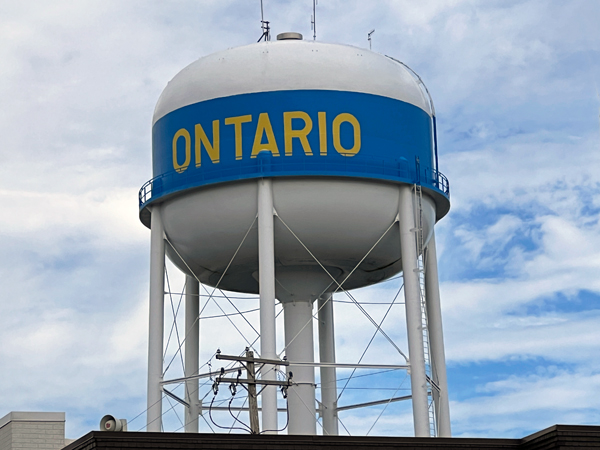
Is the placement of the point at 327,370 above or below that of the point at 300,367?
above

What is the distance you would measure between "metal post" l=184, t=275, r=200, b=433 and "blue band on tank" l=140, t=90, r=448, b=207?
11.2ft

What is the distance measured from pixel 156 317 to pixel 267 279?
137 inches

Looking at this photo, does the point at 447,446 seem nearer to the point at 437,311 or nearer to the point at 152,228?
the point at 437,311

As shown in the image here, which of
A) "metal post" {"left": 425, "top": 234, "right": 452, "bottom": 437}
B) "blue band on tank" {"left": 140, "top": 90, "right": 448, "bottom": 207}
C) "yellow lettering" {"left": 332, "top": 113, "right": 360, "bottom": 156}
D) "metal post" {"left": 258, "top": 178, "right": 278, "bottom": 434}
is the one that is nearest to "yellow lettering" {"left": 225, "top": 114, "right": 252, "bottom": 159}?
"blue band on tank" {"left": 140, "top": 90, "right": 448, "bottom": 207}

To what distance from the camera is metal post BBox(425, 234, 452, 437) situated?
96.9ft

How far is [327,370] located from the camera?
108 ft

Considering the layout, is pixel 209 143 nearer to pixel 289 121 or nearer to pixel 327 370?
pixel 289 121

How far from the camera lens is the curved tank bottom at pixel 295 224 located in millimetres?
27656

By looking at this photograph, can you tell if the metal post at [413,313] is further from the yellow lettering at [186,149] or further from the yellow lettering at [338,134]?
the yellow lettering at [186,149]

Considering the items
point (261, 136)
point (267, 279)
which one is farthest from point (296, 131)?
point (267, 279)

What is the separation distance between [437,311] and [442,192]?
2912 millimetres

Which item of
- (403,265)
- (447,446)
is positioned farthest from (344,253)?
(447,446)

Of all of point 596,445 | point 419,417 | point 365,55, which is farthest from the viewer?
point 365,55

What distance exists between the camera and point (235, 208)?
1095 inches
